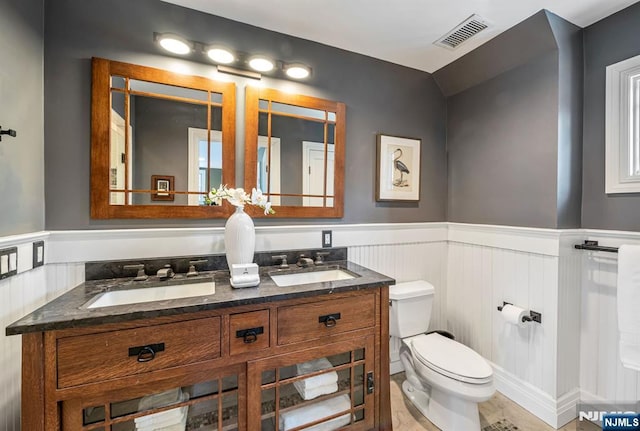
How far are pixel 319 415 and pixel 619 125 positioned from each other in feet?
7.39

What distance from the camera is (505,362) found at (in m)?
1.92

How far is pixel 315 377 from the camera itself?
1355 millimetres

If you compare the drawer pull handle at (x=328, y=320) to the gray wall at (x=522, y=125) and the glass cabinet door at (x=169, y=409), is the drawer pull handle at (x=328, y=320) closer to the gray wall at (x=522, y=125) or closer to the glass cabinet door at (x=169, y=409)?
the glass cabinet door at (x=169, y=409)

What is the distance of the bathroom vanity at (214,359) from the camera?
0.96 m

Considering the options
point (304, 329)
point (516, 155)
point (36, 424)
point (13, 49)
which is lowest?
point (36, 424)

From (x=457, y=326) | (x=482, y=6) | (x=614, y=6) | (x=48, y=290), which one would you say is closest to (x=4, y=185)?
(x=48, y=290)

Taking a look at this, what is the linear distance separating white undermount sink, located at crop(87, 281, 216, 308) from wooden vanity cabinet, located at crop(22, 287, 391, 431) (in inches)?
10.5

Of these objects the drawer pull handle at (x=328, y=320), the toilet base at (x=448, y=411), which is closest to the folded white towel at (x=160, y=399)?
the drawer pull handle at (x=328, y=320)

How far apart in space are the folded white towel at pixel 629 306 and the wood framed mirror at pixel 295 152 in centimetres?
152

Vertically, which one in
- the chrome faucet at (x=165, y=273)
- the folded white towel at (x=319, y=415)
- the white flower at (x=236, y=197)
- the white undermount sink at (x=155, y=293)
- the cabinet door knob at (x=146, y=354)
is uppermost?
the white flower at (x=236, y=197)

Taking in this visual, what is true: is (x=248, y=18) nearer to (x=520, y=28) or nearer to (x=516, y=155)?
(x=520, y=28)

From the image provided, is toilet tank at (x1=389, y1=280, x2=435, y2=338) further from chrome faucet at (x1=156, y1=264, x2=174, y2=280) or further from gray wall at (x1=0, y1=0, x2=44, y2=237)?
gray wall at (x1=0, y1=0, x2=44, y2=237)

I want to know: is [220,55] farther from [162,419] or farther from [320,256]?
[162,419]

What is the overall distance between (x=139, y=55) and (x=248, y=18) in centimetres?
65
